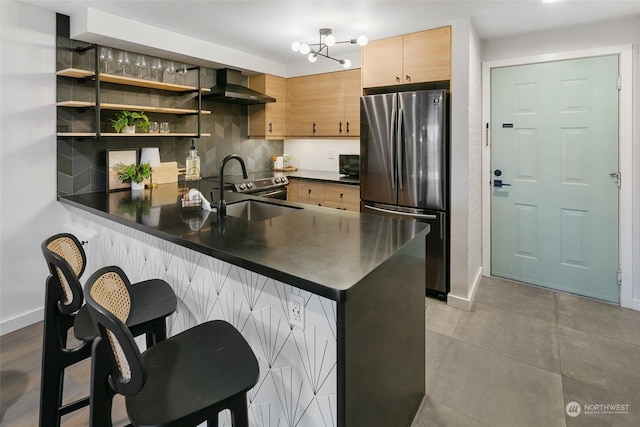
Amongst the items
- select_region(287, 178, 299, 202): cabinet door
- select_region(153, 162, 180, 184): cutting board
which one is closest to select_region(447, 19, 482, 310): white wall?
select_region(287, 178, 299, 202): cabinet door

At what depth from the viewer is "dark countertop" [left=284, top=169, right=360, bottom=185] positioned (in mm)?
3940

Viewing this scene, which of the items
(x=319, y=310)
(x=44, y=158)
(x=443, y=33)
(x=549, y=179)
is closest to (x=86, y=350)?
(x=319, y=310)

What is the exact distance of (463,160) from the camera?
2943 mm

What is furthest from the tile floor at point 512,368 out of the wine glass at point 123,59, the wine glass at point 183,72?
the wine glass at point 183,72

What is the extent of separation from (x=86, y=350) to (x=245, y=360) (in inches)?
32.8

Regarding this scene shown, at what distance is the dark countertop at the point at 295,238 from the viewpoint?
118 cm

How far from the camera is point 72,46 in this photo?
111 inches

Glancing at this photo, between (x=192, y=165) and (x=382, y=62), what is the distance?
7.03 ft

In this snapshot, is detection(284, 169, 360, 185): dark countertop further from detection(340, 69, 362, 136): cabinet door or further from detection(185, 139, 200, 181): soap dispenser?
detection(185, 139, 200, 181): soap dispenser

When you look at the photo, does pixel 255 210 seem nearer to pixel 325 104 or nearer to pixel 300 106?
pixel 325 104

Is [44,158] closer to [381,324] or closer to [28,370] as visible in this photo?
[28,370]

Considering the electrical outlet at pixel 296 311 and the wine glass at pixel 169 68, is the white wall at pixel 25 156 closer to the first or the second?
the wine glass at pixel 169 68

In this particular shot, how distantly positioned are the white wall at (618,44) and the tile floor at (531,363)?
435 millimetres

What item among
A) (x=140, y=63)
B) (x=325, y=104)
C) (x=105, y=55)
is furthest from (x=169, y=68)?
(x=325, y=104)
